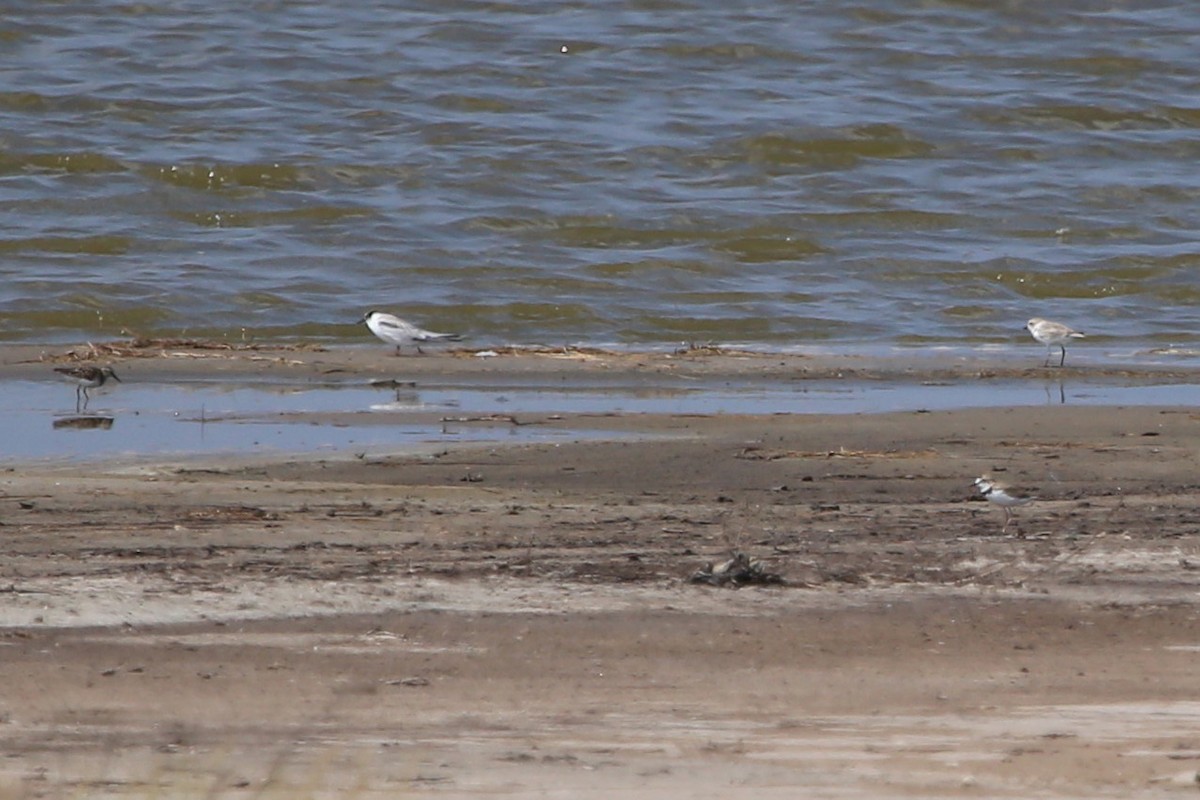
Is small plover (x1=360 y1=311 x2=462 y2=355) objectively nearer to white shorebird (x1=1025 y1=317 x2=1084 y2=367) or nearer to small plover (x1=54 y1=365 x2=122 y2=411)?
small plover (x1=54 y1=365 x2=122 y2=411)

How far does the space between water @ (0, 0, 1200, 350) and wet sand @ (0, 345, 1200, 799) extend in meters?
7.07

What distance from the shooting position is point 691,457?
8656 mm

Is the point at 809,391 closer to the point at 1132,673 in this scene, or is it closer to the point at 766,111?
the point at 1132,673

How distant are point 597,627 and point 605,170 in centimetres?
1556

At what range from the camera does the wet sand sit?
13.6 feet

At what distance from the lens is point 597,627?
538 centimetres

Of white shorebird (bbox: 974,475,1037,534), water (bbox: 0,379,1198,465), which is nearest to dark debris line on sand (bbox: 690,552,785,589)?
white shorebird (bbox: 974,475,1037,534)

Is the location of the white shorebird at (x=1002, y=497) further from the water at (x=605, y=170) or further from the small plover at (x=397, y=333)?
the water at (x=605, y=170)

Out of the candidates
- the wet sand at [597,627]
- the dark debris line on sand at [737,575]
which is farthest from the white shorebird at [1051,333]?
the dark debris line on sand at [737,575]

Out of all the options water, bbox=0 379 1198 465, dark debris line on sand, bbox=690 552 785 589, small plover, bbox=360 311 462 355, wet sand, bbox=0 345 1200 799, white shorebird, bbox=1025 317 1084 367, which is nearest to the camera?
wet sand, bbox=0 345 1200 799

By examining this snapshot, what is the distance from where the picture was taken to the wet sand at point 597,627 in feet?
13.6

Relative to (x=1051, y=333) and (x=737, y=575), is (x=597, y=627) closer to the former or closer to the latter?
(x=737, y=575)

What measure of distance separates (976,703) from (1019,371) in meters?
8.30

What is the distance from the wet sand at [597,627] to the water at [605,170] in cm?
707
